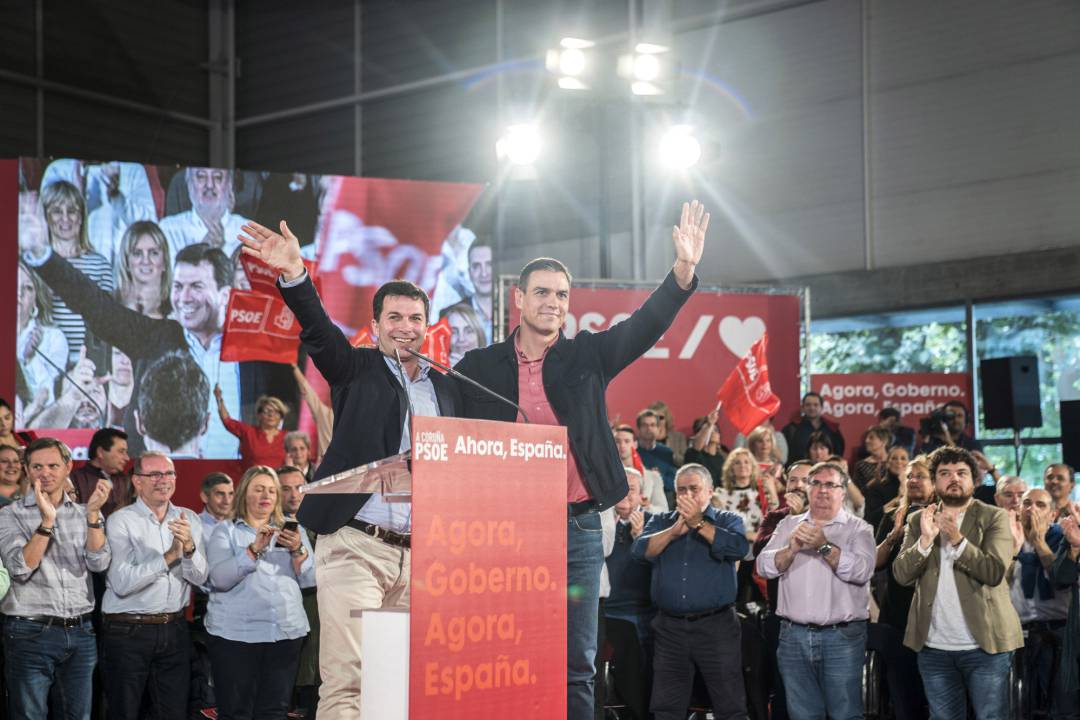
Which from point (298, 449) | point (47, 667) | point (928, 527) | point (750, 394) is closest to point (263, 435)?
point (298, 449)

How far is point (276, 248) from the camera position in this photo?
3.72m

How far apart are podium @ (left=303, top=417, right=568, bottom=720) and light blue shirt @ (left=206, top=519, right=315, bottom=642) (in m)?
4.04

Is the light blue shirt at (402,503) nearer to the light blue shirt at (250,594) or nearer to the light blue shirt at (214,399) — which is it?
the light blue shirt at (250,594)

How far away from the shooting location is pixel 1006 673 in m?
7.07

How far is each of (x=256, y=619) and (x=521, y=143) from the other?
6791 mm

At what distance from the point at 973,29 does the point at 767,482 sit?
670 cm

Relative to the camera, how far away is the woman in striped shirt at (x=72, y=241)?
1065 centimetres

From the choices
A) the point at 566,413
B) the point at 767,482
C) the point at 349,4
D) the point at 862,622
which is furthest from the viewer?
the point at 349,4

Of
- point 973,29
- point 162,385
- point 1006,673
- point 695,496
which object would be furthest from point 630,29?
point 1006,673

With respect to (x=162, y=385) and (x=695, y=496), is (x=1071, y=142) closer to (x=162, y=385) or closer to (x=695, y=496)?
(x=695, y=496)

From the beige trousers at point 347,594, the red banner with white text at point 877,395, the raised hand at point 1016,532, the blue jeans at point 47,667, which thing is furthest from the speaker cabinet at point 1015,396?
the beige trousers at point 347,594

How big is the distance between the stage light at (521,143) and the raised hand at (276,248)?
9131 mm

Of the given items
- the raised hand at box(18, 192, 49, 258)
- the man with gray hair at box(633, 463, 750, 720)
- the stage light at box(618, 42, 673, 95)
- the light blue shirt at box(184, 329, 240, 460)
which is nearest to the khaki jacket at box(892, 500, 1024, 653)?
the man with gray hair at box(633, 463, 750, 720)

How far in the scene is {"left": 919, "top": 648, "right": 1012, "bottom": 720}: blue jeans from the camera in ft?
22.9
